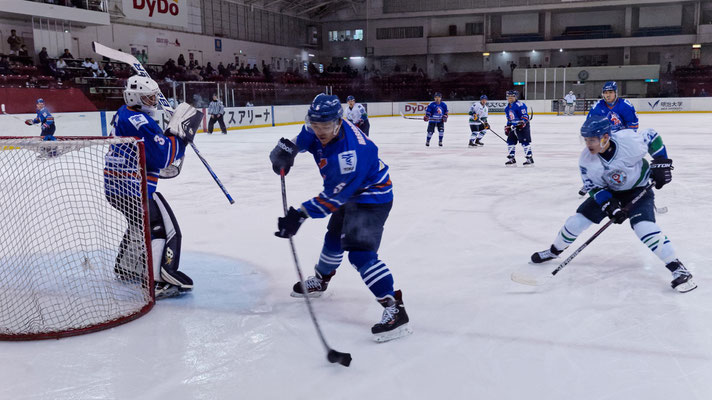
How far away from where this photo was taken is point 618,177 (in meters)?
3.18

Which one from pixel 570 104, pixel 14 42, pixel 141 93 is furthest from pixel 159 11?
pixel 141 93

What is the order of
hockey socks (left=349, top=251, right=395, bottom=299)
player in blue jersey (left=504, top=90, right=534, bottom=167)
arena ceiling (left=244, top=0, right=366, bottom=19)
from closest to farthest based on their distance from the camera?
hockey socks (left=349, top=251, right=395, bottom=299), player in blue jersey (left=504, top=90, right=534, bottom=167), arena ceiling (left=244, top=0, right=366, bottom=19)

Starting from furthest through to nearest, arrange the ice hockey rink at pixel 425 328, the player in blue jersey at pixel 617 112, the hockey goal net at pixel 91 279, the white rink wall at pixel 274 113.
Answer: the white rink wall at pixel 274 113
the player in blue jersey at pixel 617 112
the hockey goal net at pixel 91 279
the ice hockey rink at pixel 425 328

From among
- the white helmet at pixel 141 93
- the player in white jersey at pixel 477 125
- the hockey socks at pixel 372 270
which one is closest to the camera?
the hockey socks at pixel 372 270

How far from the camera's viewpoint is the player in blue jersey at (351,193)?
96.7 inches

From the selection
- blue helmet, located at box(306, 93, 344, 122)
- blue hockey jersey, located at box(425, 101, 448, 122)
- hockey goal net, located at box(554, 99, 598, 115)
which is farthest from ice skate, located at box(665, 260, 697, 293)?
hockey goal net, located at box(554, 99, 598, 115)

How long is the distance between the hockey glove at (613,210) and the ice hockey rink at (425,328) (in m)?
0.39

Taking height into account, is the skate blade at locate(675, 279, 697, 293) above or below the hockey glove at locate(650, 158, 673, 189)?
below

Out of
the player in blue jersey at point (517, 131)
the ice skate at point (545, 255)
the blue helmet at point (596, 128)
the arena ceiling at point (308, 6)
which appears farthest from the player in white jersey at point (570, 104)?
Answer: the blue helmet at point (596, 128)

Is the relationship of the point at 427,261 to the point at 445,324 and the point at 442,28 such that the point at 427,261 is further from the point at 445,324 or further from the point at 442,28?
Answer: the point at 442,28

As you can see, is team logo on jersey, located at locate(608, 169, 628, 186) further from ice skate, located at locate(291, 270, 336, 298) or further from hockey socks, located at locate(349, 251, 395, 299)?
ice skate, located at locate(291, 270, 336, 298)

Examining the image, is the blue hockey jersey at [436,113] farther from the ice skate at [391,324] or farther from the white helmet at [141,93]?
the ice skate at [391,324]

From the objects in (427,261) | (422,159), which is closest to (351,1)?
(422,159)

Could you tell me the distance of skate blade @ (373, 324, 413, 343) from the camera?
2.61 metres
